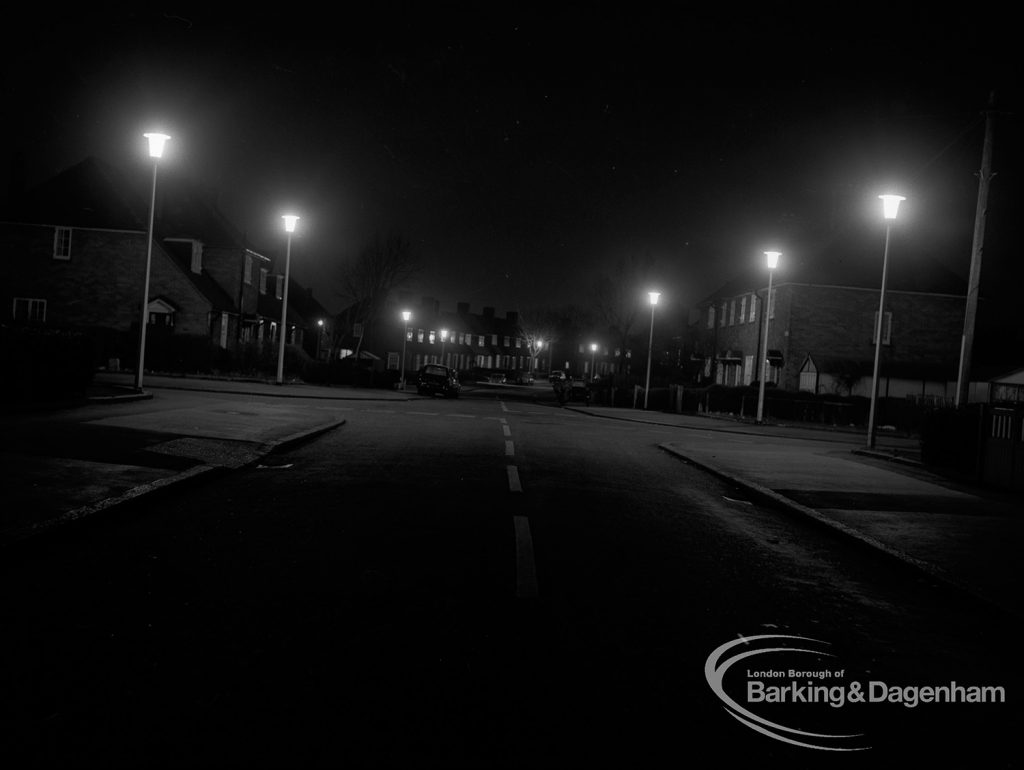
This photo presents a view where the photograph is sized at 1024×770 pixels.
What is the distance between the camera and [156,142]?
2017 centimetres

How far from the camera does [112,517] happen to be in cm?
714

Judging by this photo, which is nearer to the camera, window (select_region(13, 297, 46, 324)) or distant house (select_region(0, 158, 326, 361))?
window (select_region(13, 297, 46, 324))

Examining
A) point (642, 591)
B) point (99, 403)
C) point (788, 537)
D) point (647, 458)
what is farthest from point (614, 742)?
point (99, 403)

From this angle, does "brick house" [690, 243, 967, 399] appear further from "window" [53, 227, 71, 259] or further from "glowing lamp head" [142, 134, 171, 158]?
"window" [53, 227, 71, 259]

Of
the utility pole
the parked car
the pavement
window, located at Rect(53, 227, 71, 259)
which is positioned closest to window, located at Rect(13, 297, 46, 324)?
window, located at Rect(53, 227, 71, 259)

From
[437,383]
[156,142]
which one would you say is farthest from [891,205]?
[437,383]

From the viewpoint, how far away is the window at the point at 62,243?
42594 mm

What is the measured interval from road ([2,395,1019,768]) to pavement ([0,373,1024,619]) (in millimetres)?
336

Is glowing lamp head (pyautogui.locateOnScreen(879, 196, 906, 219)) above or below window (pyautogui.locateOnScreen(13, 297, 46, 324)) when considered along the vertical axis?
above

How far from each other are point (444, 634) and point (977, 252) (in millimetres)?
16199

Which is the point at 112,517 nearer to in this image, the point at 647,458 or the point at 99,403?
the point at 647,458

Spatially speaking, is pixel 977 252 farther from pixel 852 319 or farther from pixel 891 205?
pixel 852 319

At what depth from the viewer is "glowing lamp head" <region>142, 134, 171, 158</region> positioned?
20.0 meters

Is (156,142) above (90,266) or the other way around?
above
